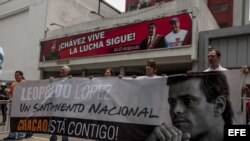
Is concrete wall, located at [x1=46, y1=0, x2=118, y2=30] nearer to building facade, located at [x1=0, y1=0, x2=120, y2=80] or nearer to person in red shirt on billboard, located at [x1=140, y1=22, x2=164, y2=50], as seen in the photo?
building facade, located at [x1=0, y1=0, x2=120, y2=80]

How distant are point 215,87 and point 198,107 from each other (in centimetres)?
39

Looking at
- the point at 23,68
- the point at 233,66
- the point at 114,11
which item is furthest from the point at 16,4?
the point at 233,66

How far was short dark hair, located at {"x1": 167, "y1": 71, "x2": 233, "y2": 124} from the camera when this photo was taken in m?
5.22

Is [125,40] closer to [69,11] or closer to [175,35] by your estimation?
[175,35]

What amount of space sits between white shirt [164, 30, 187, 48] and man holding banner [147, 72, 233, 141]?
36.8 ft

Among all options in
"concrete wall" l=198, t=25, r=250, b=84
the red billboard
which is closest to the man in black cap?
Answer: the red billboard

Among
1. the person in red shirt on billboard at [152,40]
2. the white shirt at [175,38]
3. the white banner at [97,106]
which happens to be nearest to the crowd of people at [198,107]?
the white banner at [97,106]

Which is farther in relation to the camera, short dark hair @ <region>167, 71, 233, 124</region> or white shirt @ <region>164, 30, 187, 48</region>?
white shirt @ <region>164, 30, 187, 48</region>

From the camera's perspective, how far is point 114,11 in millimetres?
35094

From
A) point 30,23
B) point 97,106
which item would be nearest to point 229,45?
point 97,106

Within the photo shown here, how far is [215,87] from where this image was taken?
5.43 m

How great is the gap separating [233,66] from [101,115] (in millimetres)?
10623

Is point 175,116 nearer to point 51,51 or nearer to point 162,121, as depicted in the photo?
point 162,121

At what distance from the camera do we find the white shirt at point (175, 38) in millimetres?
16844
